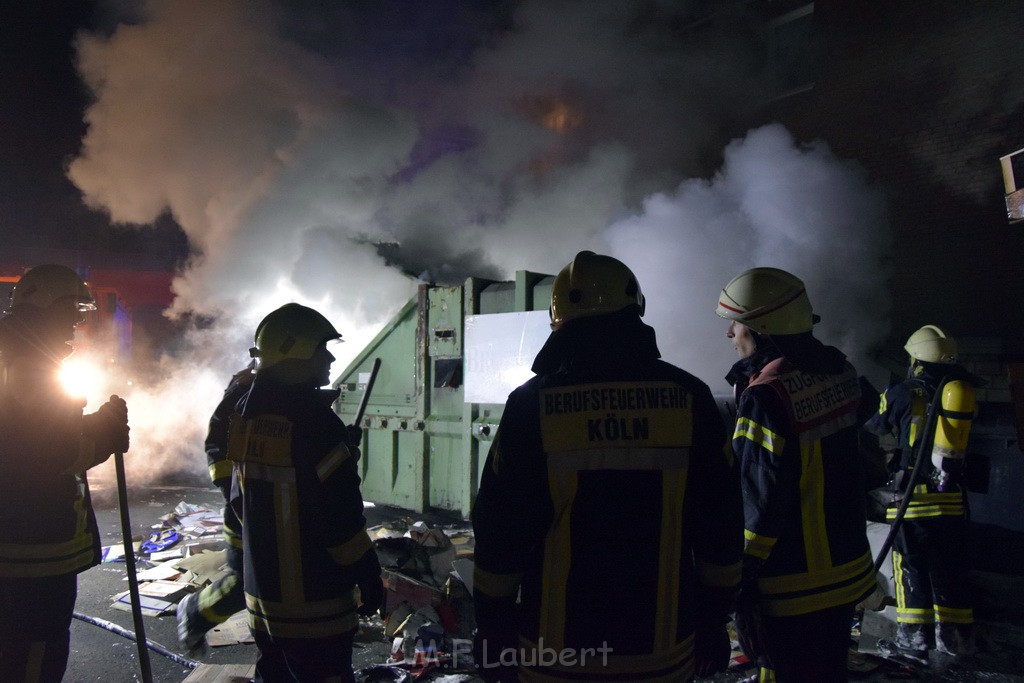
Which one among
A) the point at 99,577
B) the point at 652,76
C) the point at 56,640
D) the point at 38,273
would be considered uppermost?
the point at 652,76

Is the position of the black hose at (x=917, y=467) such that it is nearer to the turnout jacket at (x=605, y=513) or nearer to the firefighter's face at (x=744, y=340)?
the firefighter's face at (x=744, y=340)

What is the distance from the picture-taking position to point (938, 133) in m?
7.89

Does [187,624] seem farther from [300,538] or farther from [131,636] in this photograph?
[131,636]

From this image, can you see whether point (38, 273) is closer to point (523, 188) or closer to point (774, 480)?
point (774, 480)

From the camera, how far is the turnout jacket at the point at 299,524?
2271mm

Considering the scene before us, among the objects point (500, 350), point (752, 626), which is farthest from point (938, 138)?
point (752, 626)

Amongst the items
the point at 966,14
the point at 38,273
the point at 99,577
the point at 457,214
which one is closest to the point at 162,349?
the point at 457,214

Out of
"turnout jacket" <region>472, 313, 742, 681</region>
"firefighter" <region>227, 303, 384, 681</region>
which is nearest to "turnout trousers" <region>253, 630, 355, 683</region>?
"firefighter" <region>227, 303, 384, 681</region>

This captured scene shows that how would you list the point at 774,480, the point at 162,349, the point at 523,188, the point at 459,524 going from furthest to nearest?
1. the point at 162,349
2. the point at 523,188
3. the point at 459,524
4. the point at 774,480

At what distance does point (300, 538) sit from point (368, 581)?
32 centimetres

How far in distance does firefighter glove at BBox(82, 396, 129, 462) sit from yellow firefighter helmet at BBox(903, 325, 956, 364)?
4.93 meters

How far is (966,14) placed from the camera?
7582 mm

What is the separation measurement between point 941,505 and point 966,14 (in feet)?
22.9

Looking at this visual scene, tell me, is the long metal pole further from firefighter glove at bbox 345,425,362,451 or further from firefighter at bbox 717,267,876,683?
firefighter at bbox 717,267,876,683
